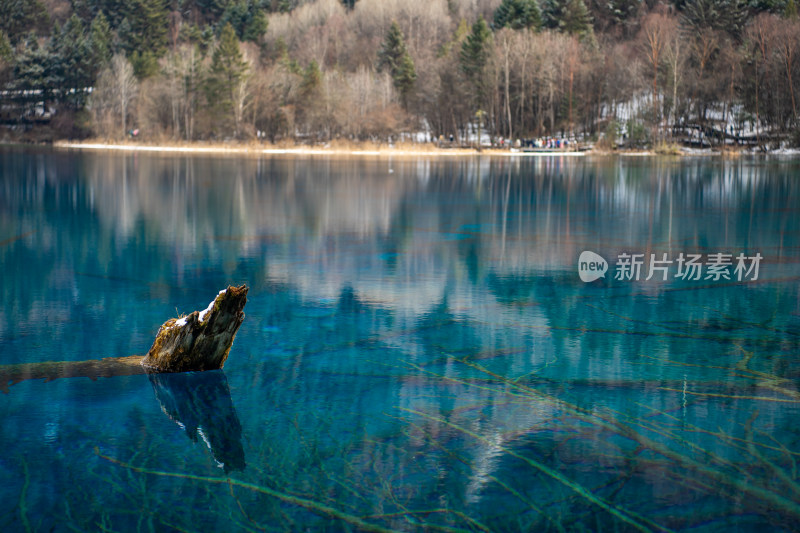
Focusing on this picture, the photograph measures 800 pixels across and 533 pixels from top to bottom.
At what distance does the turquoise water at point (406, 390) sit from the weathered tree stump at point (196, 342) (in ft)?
0.57

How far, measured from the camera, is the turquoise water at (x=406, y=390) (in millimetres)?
5598

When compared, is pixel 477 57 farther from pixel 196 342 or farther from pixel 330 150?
pixel 196 342

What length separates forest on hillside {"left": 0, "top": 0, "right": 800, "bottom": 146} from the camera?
72438 mm

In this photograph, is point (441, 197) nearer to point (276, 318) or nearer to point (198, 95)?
point (276, 318)

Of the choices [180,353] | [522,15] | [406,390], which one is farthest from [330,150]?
[406,390]

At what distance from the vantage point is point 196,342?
821cm

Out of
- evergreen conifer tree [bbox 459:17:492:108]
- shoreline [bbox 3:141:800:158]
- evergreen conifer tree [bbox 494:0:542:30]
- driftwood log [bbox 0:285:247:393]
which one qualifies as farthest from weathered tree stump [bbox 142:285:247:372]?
evergreen conifer tree [bbox 494:0:542:30]

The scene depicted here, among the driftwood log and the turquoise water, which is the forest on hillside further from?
the driftwood log

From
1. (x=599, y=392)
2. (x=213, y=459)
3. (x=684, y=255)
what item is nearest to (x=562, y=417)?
(x=599, y=392)

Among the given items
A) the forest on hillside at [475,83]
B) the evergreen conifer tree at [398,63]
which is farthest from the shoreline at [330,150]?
the evergreen conifer tree at [398,63]

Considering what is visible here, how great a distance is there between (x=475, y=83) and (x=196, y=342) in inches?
3074

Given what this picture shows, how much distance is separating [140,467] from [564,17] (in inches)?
3781

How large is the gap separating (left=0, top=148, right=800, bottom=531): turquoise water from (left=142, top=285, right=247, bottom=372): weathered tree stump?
17 cm

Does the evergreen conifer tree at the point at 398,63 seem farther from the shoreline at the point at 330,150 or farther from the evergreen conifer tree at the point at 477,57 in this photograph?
the shoreline at the point at 330,150
